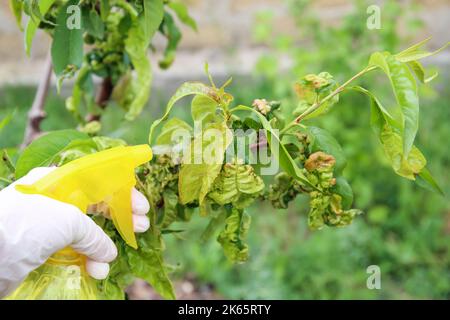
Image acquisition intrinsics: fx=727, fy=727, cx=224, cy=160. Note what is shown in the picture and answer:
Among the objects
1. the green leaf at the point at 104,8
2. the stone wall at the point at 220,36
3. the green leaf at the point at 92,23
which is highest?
the stone wall at the point at 220,36

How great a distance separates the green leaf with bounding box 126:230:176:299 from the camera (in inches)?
31.9

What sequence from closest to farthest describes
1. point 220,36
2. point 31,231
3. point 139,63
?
point 31,231 < point 139,63 < point 220,36

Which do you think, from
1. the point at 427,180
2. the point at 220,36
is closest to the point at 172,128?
the point at 427,180

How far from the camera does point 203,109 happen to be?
0.74 m

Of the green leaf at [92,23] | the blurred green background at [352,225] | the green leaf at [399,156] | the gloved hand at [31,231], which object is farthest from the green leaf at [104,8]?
the blurred green background at [352,225]

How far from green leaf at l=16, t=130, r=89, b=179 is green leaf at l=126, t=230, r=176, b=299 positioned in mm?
132

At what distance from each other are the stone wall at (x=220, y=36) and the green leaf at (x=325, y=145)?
70.2 inches

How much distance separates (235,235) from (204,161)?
11cm

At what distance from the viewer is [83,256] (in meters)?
0.75

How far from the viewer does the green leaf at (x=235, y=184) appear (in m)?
0.72

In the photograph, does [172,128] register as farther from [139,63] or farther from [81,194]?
[139,63]

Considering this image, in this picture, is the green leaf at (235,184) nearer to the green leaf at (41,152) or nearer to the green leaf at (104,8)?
the green leaf at (41,152)
